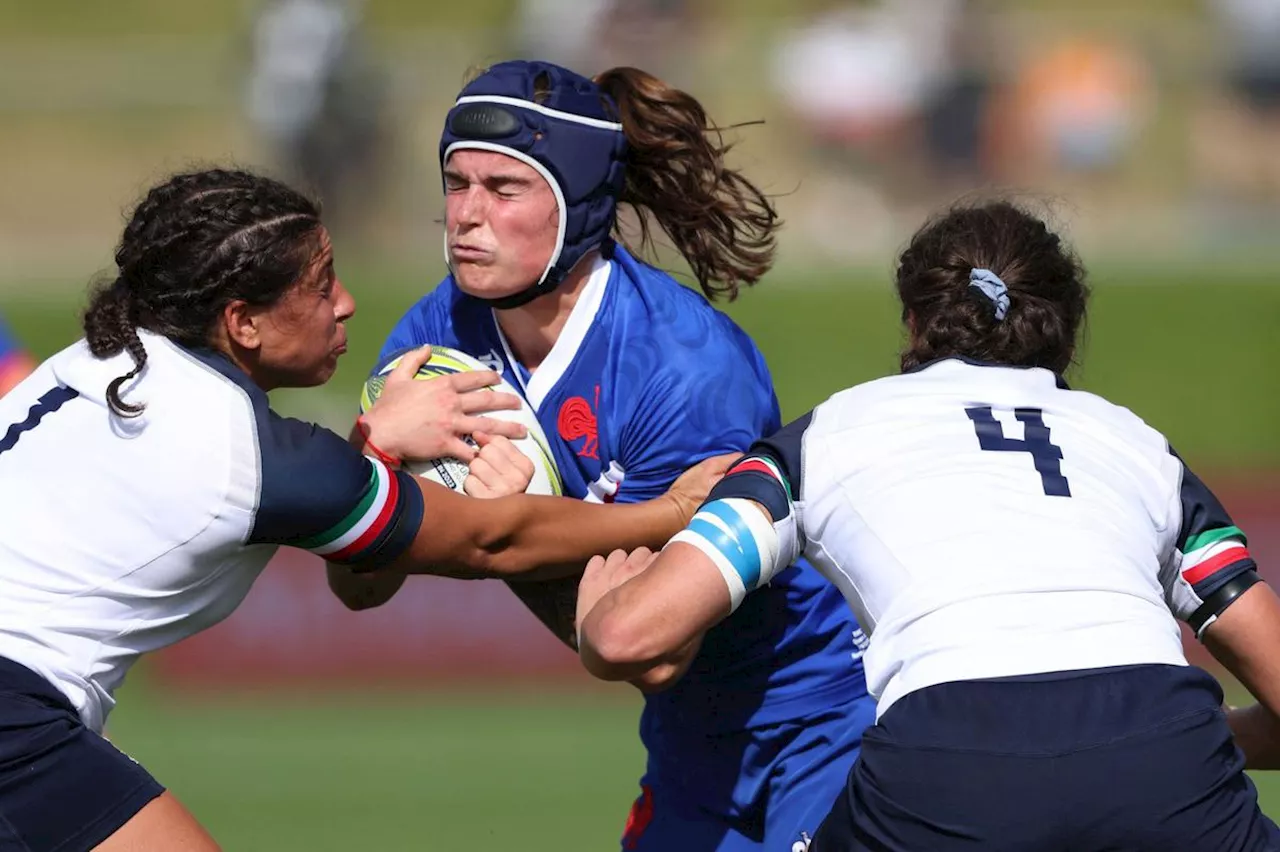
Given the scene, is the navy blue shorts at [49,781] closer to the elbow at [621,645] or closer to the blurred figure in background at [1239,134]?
the elbow at [621,645]

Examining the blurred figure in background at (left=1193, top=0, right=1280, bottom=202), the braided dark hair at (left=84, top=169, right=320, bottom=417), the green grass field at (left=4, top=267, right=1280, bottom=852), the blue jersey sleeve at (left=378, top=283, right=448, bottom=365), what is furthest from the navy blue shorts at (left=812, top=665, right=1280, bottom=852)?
the blurred figure in background at (left=1193, top=0, right=1280, bottom=202)

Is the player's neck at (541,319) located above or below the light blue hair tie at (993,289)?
below

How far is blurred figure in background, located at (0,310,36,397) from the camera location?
6.88 metres

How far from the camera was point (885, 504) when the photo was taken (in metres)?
3.37

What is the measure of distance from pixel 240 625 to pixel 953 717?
23.3 ft

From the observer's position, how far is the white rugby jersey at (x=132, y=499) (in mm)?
3559

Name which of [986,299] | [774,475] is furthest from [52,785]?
[986,299]

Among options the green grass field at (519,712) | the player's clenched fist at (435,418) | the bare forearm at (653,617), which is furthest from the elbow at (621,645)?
the green grass field at (519,712)

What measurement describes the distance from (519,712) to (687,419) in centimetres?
540

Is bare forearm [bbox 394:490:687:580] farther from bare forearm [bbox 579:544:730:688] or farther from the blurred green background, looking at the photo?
the blurred green background

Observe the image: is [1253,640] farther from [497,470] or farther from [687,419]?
[497,470]

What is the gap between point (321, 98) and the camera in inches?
514

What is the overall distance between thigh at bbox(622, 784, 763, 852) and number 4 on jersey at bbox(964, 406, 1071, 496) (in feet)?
5.20

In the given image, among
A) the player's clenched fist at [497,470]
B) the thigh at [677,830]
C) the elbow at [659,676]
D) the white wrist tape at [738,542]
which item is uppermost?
the white wrist tape at [738,542]
